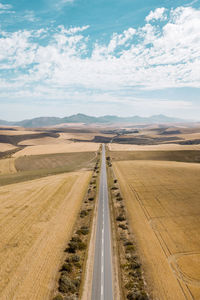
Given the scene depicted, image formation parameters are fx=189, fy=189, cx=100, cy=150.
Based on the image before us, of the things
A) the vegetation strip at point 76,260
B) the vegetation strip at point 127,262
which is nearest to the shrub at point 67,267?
the vegetation strip at point 76,260

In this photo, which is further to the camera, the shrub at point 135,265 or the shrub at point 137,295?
the shrub at point 135,265

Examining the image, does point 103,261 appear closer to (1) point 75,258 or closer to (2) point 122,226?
(1) point 75,258

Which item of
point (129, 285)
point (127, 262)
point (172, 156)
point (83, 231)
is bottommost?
point (127, 262)

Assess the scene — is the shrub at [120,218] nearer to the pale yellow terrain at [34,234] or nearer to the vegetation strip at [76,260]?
the vegetation strip at [76,260]

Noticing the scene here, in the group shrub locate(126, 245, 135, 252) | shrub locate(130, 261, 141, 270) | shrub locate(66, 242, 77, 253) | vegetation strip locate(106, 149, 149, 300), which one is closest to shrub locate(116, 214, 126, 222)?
vegetation strip locate(106, 149, 149, 300)

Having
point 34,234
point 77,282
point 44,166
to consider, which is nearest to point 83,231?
point 34,234

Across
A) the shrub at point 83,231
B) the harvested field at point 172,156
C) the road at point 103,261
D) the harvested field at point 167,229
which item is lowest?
the harvested field at point 167,229

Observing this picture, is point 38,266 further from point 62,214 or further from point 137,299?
point 62,214

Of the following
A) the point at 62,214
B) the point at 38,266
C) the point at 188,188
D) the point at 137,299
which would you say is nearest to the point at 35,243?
the point at 38,266
